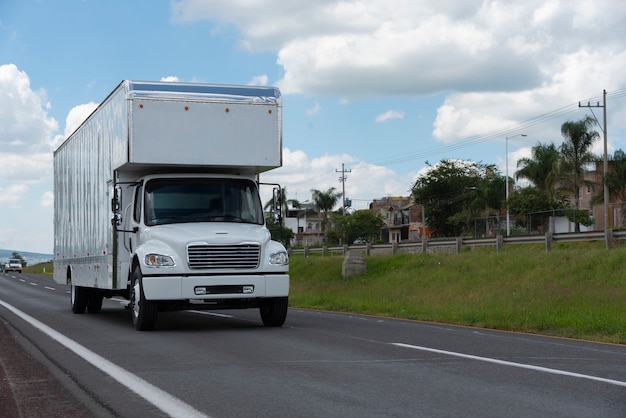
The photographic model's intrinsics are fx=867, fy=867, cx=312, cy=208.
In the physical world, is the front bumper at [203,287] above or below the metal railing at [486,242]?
below

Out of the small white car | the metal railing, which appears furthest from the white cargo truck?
the small white car

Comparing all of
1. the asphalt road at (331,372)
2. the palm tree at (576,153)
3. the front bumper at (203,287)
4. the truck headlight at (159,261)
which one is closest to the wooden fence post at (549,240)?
the asphalt road at (331,372)

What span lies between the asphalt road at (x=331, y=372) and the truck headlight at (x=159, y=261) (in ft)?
3.60

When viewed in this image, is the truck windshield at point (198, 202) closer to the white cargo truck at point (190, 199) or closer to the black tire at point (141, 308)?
the white cargo truck at point (190, 199)

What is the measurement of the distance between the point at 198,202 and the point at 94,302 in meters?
6.52

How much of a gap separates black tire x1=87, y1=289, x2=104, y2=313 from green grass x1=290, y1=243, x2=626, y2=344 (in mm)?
6700

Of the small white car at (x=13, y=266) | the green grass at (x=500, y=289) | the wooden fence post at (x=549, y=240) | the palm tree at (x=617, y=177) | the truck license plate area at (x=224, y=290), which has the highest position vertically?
the palm tree at (x=617, y=177)

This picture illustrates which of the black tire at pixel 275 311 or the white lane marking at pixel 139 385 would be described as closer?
the white lane marking at pixel 139 385

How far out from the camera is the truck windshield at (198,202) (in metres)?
14.6

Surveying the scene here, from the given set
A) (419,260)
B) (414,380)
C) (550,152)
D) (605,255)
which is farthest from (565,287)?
(550,152)

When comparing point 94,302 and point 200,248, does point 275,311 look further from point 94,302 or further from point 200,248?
point 94,302

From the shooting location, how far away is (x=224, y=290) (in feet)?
45.0

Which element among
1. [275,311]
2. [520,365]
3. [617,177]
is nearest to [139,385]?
[520,365]

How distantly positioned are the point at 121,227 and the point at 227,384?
800cm
